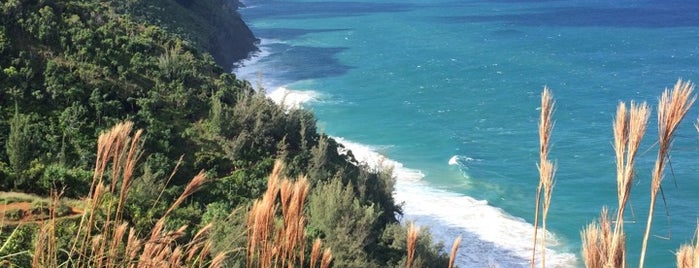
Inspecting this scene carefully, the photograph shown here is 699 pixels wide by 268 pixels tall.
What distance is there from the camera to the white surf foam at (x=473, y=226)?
22.3 metres

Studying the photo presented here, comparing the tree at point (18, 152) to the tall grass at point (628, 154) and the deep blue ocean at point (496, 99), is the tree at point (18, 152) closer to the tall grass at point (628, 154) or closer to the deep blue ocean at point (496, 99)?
the deep blue ocean at point (496, 99)

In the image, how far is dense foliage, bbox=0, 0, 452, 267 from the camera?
13070mm

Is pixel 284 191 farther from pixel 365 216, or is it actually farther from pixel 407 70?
pixel 407 70

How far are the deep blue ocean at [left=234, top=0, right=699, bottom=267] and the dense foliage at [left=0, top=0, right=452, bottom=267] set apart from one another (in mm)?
3472

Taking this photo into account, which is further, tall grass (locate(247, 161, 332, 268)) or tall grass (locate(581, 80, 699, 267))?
tall grass (locate(247, 161, 332, 268))

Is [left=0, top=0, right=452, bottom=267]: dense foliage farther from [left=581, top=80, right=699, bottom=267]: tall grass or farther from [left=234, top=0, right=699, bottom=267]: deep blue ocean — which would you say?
[left=581, top=80, right=699, bottom=267]: tall grass

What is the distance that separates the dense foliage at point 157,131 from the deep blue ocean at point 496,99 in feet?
11.4

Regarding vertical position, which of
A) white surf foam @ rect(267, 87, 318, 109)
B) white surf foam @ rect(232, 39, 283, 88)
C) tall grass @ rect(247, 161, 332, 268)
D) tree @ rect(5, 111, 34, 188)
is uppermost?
white surf foam @ rect(232, 39, 283, 88)

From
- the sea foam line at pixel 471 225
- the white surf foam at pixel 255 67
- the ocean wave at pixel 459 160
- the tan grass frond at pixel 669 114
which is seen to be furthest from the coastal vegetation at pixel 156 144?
the white surf foam at pixel 255 67

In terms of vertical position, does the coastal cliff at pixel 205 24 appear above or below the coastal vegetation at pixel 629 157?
above

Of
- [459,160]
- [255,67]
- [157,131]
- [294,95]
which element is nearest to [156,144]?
[157,131]

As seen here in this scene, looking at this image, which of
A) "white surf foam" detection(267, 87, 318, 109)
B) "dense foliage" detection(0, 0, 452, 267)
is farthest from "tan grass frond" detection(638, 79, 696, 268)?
"white surf foam" detection(267, 87, 318, 109)

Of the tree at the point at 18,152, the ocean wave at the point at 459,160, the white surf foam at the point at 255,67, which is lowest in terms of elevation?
the tree at the point at 18,152

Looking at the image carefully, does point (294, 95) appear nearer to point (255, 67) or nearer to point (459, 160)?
point (255, 67)
